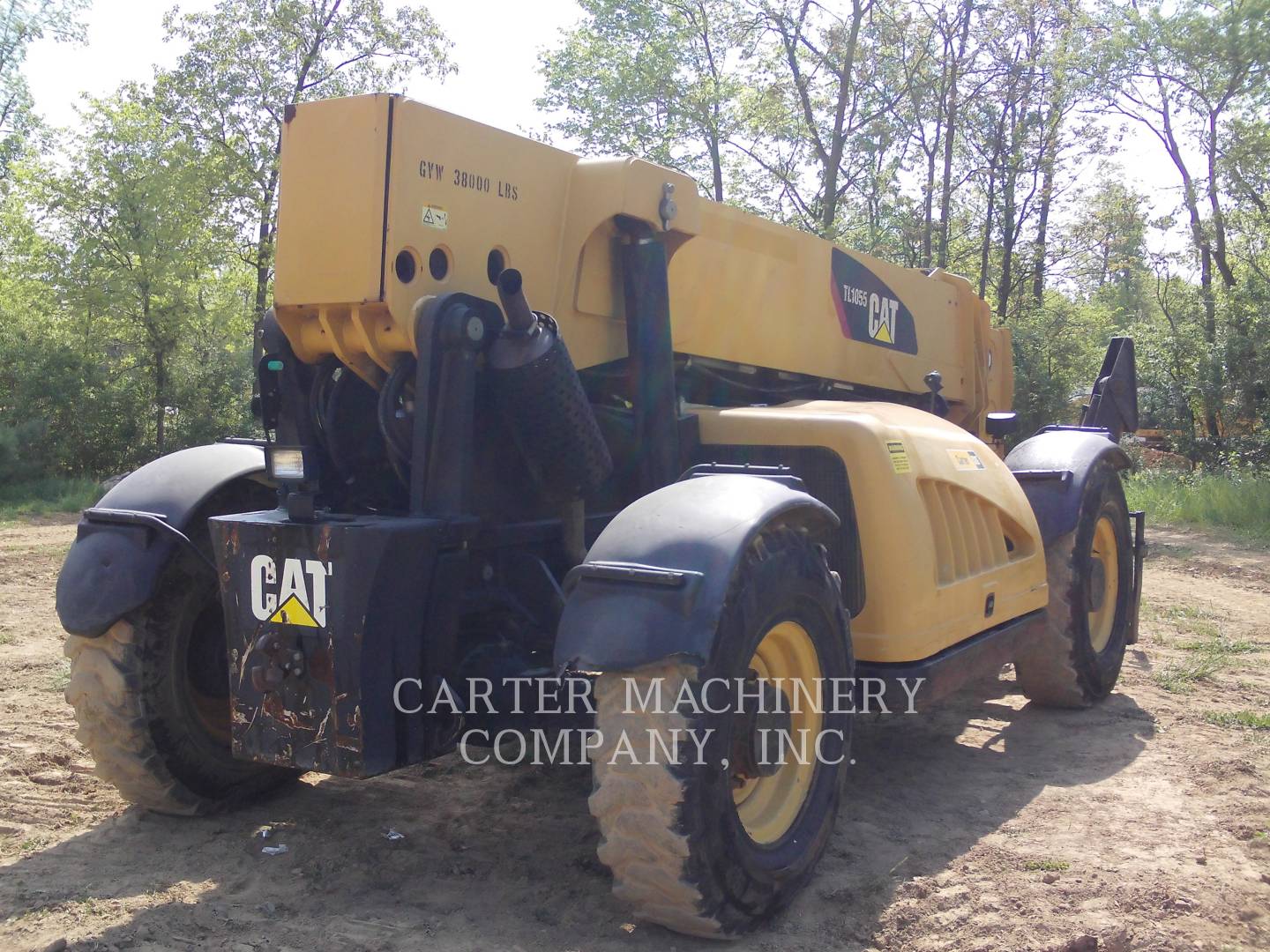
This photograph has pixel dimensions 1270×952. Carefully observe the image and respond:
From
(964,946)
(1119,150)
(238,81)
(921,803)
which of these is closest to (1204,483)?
(1119,150)

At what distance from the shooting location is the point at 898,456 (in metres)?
4.47

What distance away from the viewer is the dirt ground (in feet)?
11.0

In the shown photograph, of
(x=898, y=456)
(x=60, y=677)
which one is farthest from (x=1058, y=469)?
(x=60, y=677)

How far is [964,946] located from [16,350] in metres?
18.6

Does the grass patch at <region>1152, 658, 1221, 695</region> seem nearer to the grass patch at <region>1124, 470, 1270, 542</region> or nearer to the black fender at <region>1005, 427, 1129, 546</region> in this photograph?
the black fender at <region>1005, 427, 1129, 546</region>

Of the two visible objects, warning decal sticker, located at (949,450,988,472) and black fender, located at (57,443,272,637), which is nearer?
black fender, located at (57,443,272,637)

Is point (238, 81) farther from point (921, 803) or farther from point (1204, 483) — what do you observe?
point (921, 803)

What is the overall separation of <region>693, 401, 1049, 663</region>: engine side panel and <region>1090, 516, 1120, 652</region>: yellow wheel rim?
4.77ft

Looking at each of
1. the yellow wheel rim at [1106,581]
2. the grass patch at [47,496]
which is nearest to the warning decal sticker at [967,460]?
the yellow wheel rim at [1106,581]

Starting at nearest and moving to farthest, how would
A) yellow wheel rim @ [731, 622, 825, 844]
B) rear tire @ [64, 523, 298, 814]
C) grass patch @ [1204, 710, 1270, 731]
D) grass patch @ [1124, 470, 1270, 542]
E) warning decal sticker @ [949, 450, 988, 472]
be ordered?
1. yellow wheel rim @ [731, 622, 825, 844]
2. rear tire @ [64, 523, 298, 814]
3. warning decal sticker @ [949, 450, 988, 472]
4. grass patch @ [1204, 710, 1270, 731]
5. grass patch @ [1124, 470, 1270, 542]

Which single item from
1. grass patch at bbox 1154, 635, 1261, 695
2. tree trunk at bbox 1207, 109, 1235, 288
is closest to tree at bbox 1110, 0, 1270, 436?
tree trunk at bbox 1207, 109, 1235, 288

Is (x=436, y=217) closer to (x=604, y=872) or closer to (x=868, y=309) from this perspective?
(x=604, y=872)

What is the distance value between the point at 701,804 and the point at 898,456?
190cm

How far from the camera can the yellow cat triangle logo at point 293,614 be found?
3363 mm
